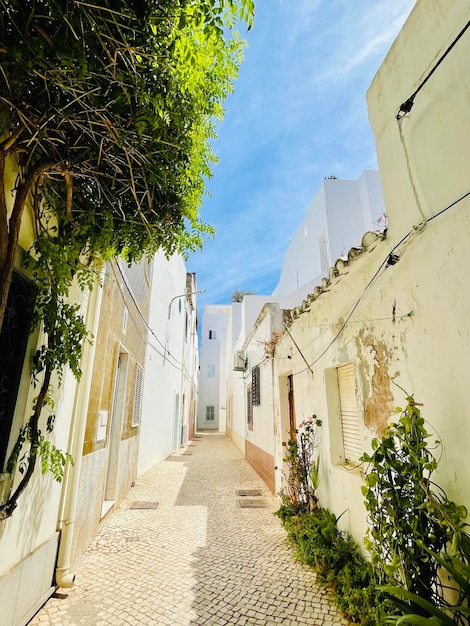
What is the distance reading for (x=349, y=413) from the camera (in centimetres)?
390

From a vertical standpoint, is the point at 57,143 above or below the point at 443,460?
above

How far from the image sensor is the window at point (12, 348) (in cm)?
229

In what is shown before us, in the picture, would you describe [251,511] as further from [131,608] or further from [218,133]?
[218,133]

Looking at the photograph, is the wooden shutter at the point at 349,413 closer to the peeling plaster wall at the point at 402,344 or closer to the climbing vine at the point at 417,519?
the peeling plaster wall at the point at 402,344

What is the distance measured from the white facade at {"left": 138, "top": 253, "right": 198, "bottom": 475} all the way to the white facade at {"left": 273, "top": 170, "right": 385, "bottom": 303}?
5325 mm

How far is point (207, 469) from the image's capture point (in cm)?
935

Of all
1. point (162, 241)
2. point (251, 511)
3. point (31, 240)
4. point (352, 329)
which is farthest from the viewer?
point (251, 511)

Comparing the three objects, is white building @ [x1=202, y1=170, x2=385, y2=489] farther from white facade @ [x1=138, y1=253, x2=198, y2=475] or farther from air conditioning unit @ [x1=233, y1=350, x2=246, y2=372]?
white facade @ [x1=138, y1=253, x2=198, y2=475]

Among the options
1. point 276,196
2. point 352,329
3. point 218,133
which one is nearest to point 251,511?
point 352,329

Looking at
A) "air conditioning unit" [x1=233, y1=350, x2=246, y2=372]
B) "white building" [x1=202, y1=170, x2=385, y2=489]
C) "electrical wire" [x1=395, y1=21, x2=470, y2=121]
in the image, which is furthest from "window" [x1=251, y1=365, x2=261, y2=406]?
"electrical wire" [x1=395, y1=21, x2=470, y2=121]

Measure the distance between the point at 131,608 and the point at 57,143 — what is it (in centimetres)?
395

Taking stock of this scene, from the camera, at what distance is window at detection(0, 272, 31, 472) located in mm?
2285

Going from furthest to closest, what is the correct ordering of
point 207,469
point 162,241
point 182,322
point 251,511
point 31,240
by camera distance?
point 182,322 → point 207,469 → point 251,511 → point 162,241 → point 31,240

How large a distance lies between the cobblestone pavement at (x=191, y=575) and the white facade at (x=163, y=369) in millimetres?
3213
